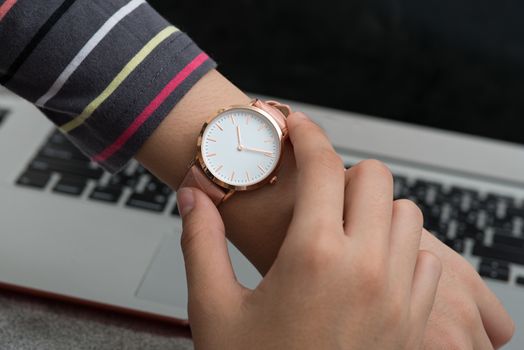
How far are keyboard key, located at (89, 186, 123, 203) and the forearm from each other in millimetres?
184

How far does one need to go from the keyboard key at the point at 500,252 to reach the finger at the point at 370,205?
0.91 ft

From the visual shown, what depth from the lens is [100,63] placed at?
527mm

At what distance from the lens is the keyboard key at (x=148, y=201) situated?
2.40 ft

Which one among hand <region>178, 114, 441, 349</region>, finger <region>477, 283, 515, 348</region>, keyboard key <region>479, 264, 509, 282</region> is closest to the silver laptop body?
keyboard key <region>479, 264, 509, 282</region>

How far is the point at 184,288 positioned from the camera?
652mm

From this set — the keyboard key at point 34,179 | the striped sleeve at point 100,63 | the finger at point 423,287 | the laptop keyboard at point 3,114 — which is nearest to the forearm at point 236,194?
the striped sleeve at point 100,63

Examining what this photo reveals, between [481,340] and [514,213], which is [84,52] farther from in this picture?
[514,213]

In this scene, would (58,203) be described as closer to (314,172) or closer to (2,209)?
(2,209)

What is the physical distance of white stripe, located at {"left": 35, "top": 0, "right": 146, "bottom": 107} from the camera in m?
0.53

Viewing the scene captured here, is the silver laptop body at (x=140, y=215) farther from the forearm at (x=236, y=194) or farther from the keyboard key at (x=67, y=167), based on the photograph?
the forearm at (x=236, y=194)

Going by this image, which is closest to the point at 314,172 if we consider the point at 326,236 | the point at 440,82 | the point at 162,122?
the point at 326,236

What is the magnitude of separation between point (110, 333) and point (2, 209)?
0.20 metres

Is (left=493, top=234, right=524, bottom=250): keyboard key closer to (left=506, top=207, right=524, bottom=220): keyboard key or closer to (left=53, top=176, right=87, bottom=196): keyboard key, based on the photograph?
(left=506, top=207, right=524, bottom=220): keyboard key

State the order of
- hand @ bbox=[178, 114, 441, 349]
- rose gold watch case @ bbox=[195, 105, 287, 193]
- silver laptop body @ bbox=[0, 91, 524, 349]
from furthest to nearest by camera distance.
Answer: silver laptop body @ bbox=[0, 91, 524, 349]
rose gold watch case @ bbox=[195, 105, 287, 193]
hand @ bbox=[178, 114, 441, 349]
